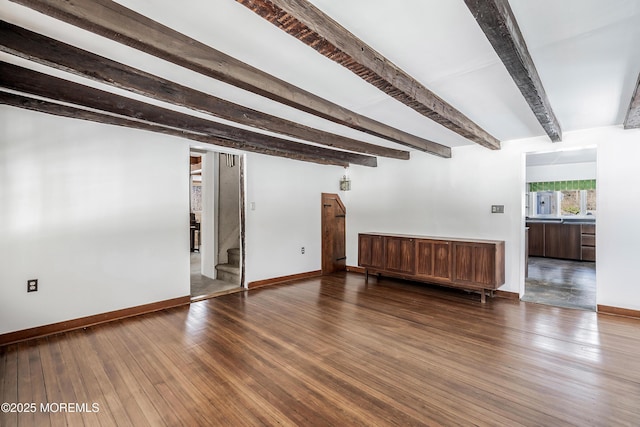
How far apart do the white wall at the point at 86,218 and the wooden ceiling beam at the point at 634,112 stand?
4741 millimetres

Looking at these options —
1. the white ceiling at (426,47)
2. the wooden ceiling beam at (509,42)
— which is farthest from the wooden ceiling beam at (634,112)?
the wooden ceiling beam at (509,42)

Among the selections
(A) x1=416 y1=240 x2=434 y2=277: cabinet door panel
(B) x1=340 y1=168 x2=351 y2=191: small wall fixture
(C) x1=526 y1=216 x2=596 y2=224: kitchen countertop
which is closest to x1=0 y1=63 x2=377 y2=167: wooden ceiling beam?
(B) x1=340 y1=168 x2=351 y2=191: small wall fixture

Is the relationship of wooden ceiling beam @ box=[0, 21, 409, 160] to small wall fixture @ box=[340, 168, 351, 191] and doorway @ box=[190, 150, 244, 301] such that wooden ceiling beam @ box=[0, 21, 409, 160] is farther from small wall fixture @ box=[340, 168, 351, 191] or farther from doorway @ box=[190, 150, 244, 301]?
small wall fixture @ box=[340, 168, 351, 191]

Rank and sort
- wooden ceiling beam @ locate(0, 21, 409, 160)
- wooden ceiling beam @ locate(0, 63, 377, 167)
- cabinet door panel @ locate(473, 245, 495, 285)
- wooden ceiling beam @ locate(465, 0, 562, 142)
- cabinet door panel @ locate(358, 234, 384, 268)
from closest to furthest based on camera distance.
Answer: wooden ceiling beam @ locate(465, 0, 562, 142)
wooden ceiling beam @ locate(0, 21, 409, 160)
wooden ceiling beam @ locate(0, 63, 377, 167)
cabinet door panel @ locate(473, 245, 495, 285)
cabinet door panel @ locate(358, 234, 384, 268)

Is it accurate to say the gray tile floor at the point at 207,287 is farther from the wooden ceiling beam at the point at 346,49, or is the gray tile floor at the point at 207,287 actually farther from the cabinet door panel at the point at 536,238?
the cabinet door panel at the point at 536,238

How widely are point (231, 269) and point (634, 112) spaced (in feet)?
18.2

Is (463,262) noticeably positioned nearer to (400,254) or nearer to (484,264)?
(484,264)

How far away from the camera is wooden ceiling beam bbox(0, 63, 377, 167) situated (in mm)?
2350

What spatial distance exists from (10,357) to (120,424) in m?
1.71

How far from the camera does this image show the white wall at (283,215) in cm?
509

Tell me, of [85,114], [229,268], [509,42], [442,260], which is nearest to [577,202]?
[442,260]

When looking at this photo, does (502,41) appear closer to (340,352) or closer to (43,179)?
(340,352)

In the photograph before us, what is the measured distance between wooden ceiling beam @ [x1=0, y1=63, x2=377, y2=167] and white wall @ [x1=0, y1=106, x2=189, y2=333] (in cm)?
56

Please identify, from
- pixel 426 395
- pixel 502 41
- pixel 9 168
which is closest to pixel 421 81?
pixel 502 41
